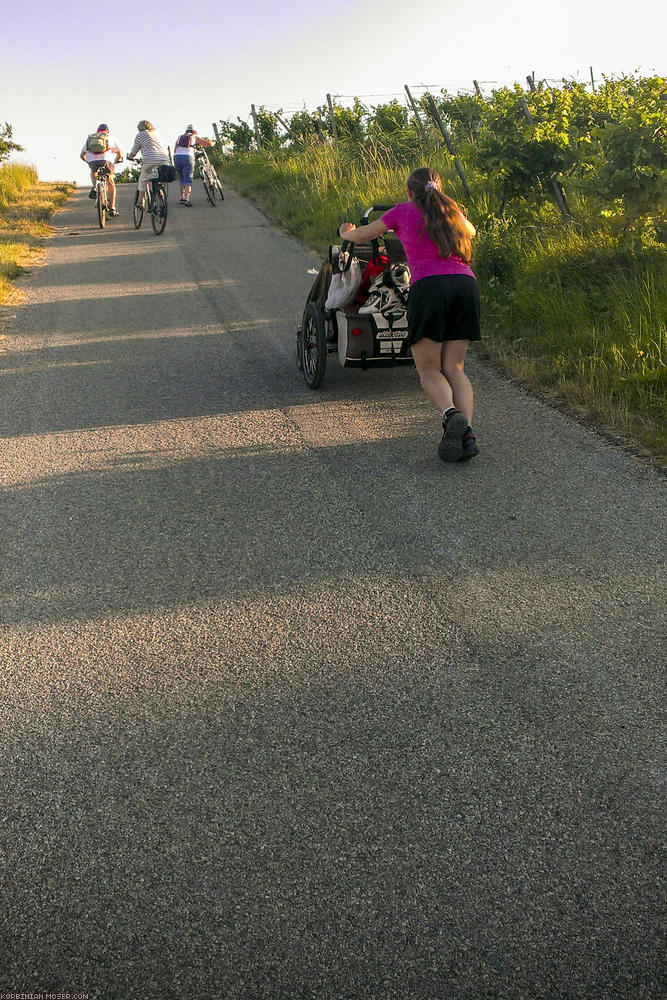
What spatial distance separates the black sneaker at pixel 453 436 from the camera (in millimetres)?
5844

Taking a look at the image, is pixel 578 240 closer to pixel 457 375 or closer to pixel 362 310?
pixel 362 310

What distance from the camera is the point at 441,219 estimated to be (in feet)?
Result: 19.2

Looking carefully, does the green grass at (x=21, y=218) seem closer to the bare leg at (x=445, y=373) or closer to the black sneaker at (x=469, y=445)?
the bare leg at (x=445, y=373)

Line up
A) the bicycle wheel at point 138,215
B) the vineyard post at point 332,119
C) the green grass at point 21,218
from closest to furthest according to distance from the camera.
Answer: the green grass at point 21,218 < the bicycle wheel at point 138,215 < the vineyard post at point 332,119

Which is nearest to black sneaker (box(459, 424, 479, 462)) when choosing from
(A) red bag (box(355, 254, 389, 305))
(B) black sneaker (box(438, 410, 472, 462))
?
(B) black sneaker (box(438, 410, 472, 462))

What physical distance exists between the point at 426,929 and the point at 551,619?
5.87 ft

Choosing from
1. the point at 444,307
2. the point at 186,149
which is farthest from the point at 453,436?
the point at 186,149

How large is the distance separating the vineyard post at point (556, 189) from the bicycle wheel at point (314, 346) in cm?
407

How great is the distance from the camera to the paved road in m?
2.51

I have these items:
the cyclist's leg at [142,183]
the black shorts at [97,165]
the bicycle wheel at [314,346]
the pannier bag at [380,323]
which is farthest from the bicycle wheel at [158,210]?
the pannier bag at [380,323]

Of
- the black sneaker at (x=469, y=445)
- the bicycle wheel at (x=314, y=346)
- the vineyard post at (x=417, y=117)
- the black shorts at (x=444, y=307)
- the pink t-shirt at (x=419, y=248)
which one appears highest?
the vineyard post at (x=417, y=117)

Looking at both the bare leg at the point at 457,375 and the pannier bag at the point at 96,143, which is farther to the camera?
the pannier bag at the point at 96,143

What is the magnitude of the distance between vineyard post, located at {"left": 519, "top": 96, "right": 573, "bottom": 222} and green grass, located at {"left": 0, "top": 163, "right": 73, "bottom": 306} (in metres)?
7.01

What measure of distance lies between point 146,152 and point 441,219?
13599 mm
